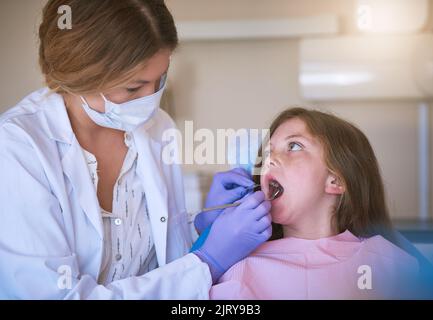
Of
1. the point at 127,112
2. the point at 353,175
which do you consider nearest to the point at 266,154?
the point at 353,175

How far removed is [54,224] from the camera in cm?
110

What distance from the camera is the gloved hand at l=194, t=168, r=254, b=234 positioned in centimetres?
131

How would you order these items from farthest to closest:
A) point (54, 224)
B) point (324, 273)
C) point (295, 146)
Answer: point (295, 146) < point (324, 273) < point (54, 224)

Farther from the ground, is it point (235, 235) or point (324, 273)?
point (235, 235)

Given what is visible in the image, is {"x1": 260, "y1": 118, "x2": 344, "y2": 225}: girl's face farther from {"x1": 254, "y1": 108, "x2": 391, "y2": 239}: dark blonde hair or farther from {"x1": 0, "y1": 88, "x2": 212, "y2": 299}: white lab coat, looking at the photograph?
{"x1": 0, "y1": 88, "x2": 212, "y2": 299}: white lab coat

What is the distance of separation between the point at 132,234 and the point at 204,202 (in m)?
0.26

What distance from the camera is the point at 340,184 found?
136 centimetres

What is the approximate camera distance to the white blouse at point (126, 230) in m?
1.23

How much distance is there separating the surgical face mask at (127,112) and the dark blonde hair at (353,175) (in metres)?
0.31

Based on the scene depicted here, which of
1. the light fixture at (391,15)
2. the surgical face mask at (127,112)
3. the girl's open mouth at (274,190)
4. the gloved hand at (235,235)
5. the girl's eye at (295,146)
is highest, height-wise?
the light fixture at (391,15)

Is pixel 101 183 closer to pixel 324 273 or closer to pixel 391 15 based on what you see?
pixel 324 273

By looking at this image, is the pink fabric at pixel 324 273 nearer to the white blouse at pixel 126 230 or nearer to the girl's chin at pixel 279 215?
the girl's chin at pixel 279 215

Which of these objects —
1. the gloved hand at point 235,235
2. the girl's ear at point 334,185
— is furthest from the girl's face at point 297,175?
the gloved hand at point 235,235

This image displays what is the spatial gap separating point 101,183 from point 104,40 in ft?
1.09
